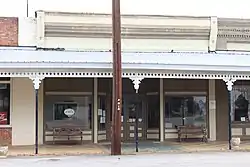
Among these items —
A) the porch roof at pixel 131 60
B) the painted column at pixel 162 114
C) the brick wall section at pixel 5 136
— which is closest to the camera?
the porch roof at pixel 131 60

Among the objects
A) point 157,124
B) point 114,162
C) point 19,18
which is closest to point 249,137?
point 157,124

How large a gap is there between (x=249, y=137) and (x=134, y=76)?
28.9 ft

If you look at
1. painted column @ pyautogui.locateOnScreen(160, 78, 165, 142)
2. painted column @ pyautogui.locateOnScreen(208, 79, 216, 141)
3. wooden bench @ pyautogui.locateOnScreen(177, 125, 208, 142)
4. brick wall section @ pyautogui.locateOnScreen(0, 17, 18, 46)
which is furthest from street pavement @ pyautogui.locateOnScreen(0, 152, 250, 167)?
brick wall section @ pyautogui.locateOnScreen(0, 17, 18, 46)

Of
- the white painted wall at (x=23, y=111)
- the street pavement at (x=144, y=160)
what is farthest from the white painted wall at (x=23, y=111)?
the street pavement at (x=144, y=160)

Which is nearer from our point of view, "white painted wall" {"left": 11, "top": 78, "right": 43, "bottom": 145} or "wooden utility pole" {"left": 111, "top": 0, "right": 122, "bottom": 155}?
"wooden utility pole" {"left": 111, "top": 0, "right": 122, "bottom": 155}

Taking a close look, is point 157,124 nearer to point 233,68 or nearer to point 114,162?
point 233,68

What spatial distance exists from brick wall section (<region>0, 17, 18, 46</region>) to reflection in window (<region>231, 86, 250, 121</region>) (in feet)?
37.8

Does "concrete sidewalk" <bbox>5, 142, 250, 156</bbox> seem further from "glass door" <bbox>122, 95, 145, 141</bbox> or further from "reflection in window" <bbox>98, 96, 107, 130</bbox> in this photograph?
"glass door" <bbox>122, 95, 145, 141</bbox>

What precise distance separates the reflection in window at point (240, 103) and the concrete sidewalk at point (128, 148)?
2721mm

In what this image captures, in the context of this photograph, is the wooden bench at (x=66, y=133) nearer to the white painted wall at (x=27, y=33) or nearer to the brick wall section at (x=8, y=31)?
the white painted wall at (x=27, y=33)

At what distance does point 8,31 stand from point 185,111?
31.9 ft

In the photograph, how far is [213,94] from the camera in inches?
1013

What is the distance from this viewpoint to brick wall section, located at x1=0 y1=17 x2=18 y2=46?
23.7 meters

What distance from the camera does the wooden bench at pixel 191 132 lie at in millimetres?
24659
